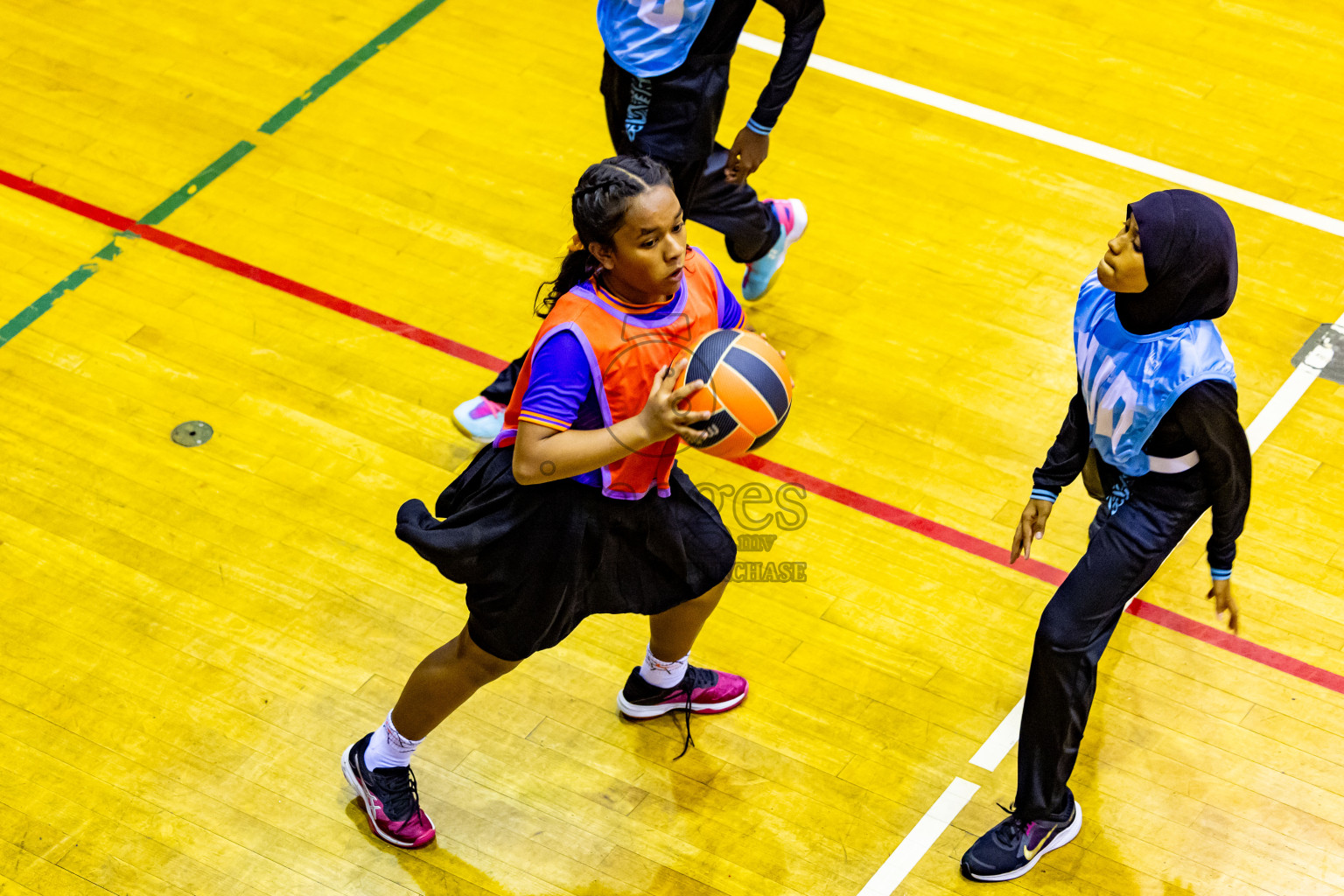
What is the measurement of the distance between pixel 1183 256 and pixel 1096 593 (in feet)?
3.04

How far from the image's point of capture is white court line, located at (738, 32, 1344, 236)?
633cm

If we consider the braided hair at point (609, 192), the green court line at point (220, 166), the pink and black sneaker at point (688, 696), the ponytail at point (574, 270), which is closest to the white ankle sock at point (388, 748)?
the pink and black sneaker at point (688, 696)

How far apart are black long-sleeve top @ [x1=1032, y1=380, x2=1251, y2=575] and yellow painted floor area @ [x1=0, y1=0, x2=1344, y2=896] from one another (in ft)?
3.45

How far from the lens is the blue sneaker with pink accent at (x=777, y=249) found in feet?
18.6

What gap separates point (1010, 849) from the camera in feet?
13.3

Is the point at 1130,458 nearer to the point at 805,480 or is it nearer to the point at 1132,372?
the point at 1132,372

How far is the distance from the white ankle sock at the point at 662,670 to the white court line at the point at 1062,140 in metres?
3.55

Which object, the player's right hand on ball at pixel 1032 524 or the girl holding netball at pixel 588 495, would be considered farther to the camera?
the player's right hand on ball at pixel 1032 524

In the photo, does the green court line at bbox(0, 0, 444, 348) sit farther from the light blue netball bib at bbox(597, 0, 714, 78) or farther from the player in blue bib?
the player in blue bib

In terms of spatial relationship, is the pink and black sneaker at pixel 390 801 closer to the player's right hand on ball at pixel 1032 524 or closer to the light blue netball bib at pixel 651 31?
the player's right hand on ball at pixel 1032 524

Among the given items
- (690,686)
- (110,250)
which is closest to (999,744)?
Answer: (690,686)

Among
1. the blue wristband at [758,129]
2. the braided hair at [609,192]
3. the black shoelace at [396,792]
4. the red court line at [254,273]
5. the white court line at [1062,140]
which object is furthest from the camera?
the white court line at [1062,140]

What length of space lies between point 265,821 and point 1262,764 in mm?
3011

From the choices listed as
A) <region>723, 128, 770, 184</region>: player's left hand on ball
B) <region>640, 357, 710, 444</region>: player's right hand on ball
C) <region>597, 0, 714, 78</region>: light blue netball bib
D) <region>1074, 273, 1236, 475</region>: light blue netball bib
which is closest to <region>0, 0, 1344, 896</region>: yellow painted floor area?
<region>723, 128, 770, 184</region>: player's left hand on ball
